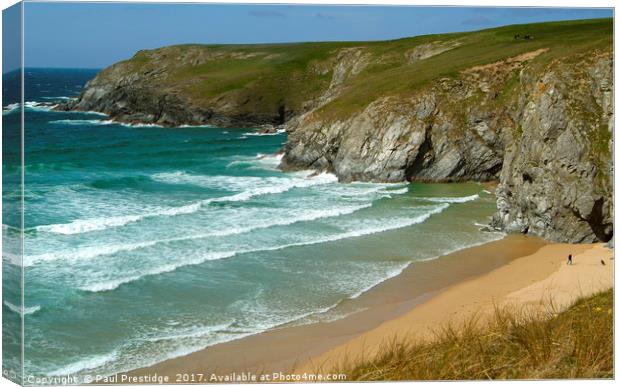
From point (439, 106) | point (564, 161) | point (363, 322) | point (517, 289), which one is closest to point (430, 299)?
point (517, 289)

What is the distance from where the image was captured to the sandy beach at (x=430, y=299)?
1630cm

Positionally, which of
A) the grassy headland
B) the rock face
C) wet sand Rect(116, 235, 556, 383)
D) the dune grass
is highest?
the grassy headland

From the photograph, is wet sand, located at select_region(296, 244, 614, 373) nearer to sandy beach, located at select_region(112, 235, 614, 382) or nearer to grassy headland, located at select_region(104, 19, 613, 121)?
sandy beach, located at select_region(112, 235, 614, 382)

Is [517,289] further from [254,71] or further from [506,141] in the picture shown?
[254,71]

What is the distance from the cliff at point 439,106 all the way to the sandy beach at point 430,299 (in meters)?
2.73

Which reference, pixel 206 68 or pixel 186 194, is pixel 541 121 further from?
pixel 206 68

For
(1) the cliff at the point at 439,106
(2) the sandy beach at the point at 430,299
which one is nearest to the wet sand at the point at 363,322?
(2) the sandy beach at the point at 430,299

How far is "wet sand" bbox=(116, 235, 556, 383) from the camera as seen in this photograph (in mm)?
14594

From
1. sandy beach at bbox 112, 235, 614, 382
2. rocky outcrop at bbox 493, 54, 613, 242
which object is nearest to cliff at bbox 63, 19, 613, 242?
rocky outcrop at bbox 493, 54, 613, 242

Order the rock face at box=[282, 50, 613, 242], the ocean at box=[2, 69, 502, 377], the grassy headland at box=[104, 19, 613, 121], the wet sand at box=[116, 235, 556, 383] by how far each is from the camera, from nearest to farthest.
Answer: the wet sand at box=[116, 235, 556, 383], the ocean at box=[2, 69, 502, 377], the rock face at box=[282, 50, 613, 242], the grassy headland at box=[104, 19, 613, 121]

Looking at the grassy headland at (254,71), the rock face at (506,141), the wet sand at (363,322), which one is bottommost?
the wet sand at (363,322)

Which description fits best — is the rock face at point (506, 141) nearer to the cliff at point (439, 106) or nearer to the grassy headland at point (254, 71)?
the cliff at point (439, 106)

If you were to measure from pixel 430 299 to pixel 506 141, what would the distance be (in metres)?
25.9

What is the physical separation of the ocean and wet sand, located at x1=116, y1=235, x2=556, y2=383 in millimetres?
567
